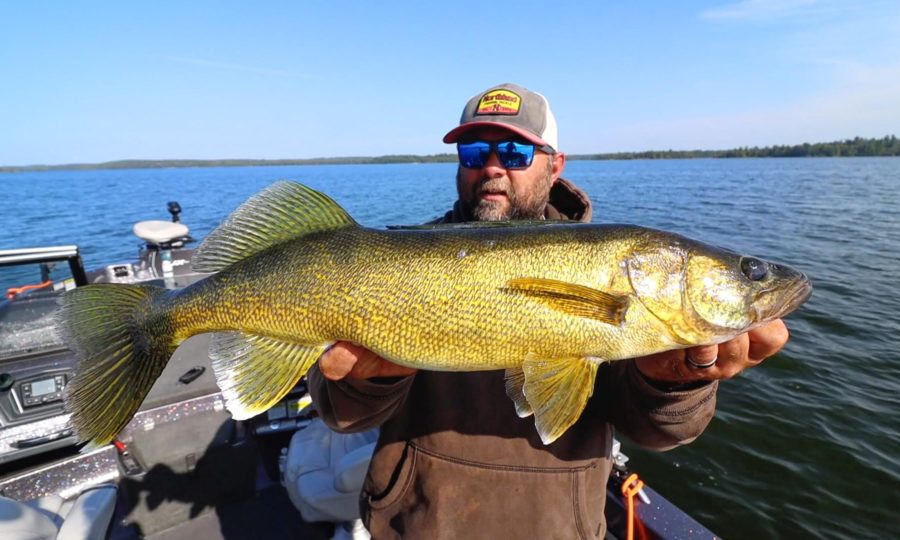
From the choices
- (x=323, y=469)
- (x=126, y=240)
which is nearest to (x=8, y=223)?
(x=126, y=240)

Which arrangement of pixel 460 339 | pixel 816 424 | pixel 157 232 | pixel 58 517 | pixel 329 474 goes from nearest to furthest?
pixel 460 339, pixel 58 517, pixel 329 474, pixel 816 424, pixel 157 232

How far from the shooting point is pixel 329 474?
12.2 ft

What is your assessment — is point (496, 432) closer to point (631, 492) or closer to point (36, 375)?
point (631, 492)

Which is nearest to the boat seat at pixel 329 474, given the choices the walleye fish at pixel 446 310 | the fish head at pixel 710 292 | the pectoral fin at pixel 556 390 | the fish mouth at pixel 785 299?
the walleye fish at pixel 446 310

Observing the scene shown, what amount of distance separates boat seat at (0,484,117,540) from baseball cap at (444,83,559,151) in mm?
3664

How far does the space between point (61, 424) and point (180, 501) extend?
1258 mm

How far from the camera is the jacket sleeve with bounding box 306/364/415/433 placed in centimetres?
234

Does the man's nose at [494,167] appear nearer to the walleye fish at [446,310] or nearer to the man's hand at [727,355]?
the walleye fish at [446,310]

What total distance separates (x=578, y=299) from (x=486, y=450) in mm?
974

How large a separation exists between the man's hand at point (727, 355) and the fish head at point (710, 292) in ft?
0.15

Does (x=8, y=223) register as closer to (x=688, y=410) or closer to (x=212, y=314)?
(x=212, y=314)

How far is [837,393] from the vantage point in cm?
846

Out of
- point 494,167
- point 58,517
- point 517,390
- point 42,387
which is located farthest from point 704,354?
point 42,387

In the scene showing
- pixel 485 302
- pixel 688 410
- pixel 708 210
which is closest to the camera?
pixel 485 302
